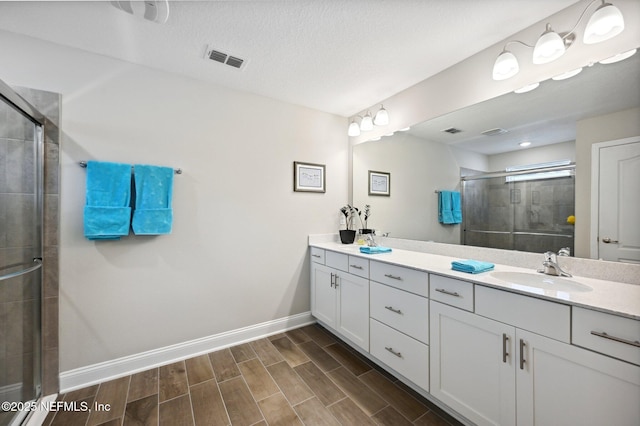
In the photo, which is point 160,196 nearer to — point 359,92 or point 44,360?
point 44,360

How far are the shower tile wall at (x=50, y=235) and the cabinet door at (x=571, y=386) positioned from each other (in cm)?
275

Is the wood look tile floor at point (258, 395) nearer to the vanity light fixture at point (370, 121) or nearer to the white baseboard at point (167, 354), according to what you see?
the white baseboard at point (167, 354)

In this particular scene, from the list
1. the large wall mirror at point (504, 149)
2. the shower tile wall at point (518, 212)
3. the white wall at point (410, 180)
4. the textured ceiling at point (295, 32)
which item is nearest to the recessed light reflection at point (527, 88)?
the large wall mirror at point (504, 149)

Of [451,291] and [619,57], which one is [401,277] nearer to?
[451,291]

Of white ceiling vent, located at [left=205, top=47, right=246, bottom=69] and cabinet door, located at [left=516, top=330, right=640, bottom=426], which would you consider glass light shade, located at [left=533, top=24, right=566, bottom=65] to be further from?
white ceiling vent, located at [left=205, top=47, right=246, bottom=69]

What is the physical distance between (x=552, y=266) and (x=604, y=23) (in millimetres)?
1225

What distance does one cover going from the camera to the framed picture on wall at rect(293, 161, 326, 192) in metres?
2.67

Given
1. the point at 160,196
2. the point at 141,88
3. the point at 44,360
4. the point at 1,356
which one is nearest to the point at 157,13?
the point at 141,88

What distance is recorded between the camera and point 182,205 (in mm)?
2119

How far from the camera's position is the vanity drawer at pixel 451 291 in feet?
4.40

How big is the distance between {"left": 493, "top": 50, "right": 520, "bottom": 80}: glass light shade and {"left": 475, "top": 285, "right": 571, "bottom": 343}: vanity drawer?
131 cm

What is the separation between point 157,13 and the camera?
4.59 ft

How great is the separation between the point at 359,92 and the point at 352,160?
0.79 meters

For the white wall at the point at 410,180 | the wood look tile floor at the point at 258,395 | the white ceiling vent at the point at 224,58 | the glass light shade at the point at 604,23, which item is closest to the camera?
the glass light shade at the point at 604,23
